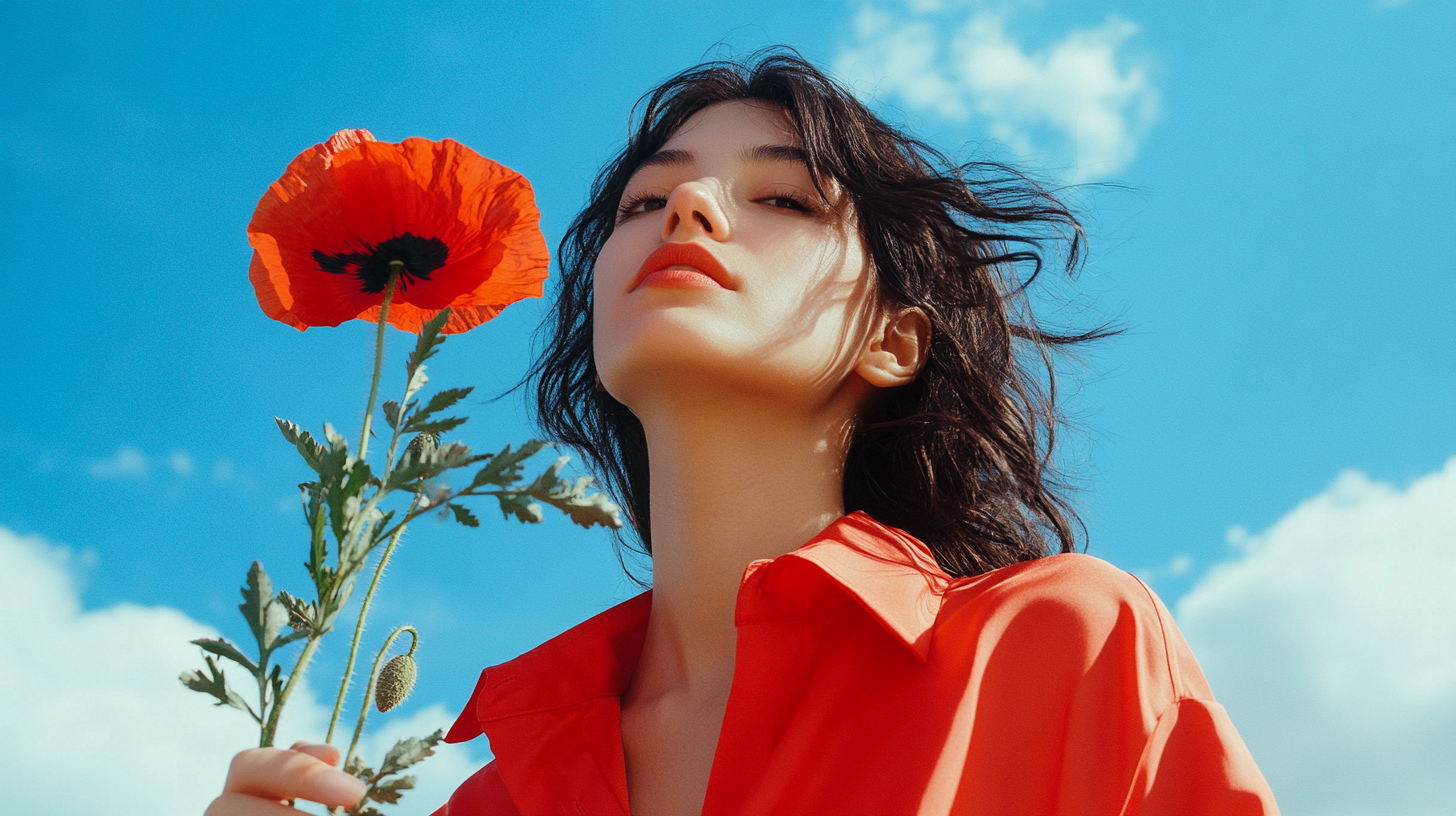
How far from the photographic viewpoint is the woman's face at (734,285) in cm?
213

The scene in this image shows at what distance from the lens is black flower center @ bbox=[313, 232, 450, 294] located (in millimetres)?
1499

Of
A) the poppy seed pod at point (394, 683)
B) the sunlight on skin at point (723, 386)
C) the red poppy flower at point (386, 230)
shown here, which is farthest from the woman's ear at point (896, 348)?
the poppy seed pod at point (394, 683)

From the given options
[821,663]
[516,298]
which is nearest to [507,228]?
[516,298]

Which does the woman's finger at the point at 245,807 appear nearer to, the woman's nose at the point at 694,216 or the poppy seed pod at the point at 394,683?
the poppy seed pod at the point at 394,683

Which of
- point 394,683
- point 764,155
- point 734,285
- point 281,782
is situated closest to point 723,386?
point 734,285

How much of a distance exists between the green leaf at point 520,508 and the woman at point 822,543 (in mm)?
344

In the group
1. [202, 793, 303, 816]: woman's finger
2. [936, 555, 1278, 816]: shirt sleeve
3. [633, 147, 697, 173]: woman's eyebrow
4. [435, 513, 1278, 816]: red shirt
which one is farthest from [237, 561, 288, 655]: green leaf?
[633, 147, 697, 173]: woman's eyebrow

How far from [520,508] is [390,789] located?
31 cm

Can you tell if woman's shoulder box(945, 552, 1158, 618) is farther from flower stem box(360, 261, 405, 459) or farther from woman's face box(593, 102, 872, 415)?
flower stem box(360, 261, 405, 459)

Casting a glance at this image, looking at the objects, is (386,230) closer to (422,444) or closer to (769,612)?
(422,444)

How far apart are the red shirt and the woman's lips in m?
0.56

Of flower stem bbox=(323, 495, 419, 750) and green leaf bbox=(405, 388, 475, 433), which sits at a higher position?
green leaf bbox=(405, 388, 475, 433)

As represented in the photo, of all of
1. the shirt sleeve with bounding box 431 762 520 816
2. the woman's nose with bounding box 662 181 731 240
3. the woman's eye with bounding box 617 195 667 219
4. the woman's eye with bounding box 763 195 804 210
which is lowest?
the shirt sleeve with bounding box 431 762 520 816

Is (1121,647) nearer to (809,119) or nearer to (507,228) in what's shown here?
(507,228)
